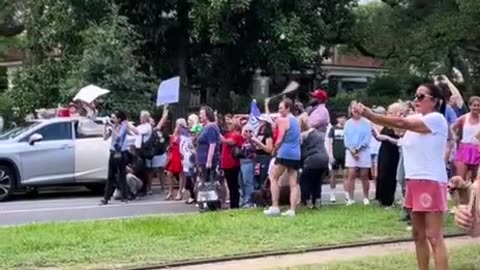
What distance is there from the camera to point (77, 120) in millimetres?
18109

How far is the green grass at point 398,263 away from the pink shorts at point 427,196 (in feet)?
3.97

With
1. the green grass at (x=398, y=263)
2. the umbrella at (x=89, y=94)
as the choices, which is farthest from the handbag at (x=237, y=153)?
the umbrella at (x=89, y=94)

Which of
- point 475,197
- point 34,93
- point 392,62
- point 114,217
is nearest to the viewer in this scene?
point 475,197

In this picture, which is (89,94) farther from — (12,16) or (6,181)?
(12,16)

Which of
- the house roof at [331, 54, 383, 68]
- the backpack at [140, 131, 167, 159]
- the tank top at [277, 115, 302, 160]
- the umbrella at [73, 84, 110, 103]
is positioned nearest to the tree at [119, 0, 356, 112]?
the umbrella at [73, 84, 110, 103]

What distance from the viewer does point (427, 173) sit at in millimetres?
7758

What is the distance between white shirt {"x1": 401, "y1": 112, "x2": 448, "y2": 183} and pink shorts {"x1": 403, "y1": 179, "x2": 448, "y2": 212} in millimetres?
51

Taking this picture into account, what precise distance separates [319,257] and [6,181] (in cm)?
924

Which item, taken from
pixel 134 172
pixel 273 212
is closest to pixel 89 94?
pixel 134 172

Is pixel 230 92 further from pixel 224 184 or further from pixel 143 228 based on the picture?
pixel 143 228

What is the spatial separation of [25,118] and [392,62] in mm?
14265

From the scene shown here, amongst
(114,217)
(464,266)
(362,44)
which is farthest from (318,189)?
(362,44)

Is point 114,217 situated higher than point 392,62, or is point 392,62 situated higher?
point 392,62

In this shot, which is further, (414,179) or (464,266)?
(464,266)
